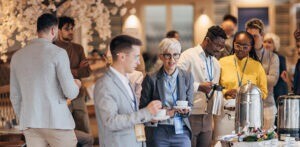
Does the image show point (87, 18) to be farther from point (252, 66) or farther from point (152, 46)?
point (152, 46)

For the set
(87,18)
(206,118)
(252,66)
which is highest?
(87,18)

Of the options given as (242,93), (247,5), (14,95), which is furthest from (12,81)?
(247,5)

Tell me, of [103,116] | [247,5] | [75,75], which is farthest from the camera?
[247,5]

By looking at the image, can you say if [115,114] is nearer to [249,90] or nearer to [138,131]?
[138,131]

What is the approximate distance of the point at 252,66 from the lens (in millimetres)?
6363

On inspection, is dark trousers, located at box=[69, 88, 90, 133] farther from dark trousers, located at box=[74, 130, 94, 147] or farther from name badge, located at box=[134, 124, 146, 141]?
name badge, located at box=[134, 124, 146, 141]

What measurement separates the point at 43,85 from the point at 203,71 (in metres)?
1.44

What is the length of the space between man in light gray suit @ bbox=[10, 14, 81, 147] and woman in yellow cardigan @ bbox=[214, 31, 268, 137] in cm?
134

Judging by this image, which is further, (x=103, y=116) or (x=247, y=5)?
(x=247, y=5)

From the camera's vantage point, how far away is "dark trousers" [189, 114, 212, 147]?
20.5ft

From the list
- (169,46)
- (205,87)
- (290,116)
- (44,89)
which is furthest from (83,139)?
(290,116)

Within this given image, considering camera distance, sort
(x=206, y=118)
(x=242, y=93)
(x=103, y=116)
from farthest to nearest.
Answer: (x=206, y=118)
(x=242, y=93)
(x=103, y=116)

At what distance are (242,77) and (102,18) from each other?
3.10m

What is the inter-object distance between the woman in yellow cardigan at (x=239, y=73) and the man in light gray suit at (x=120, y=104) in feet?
5.44
